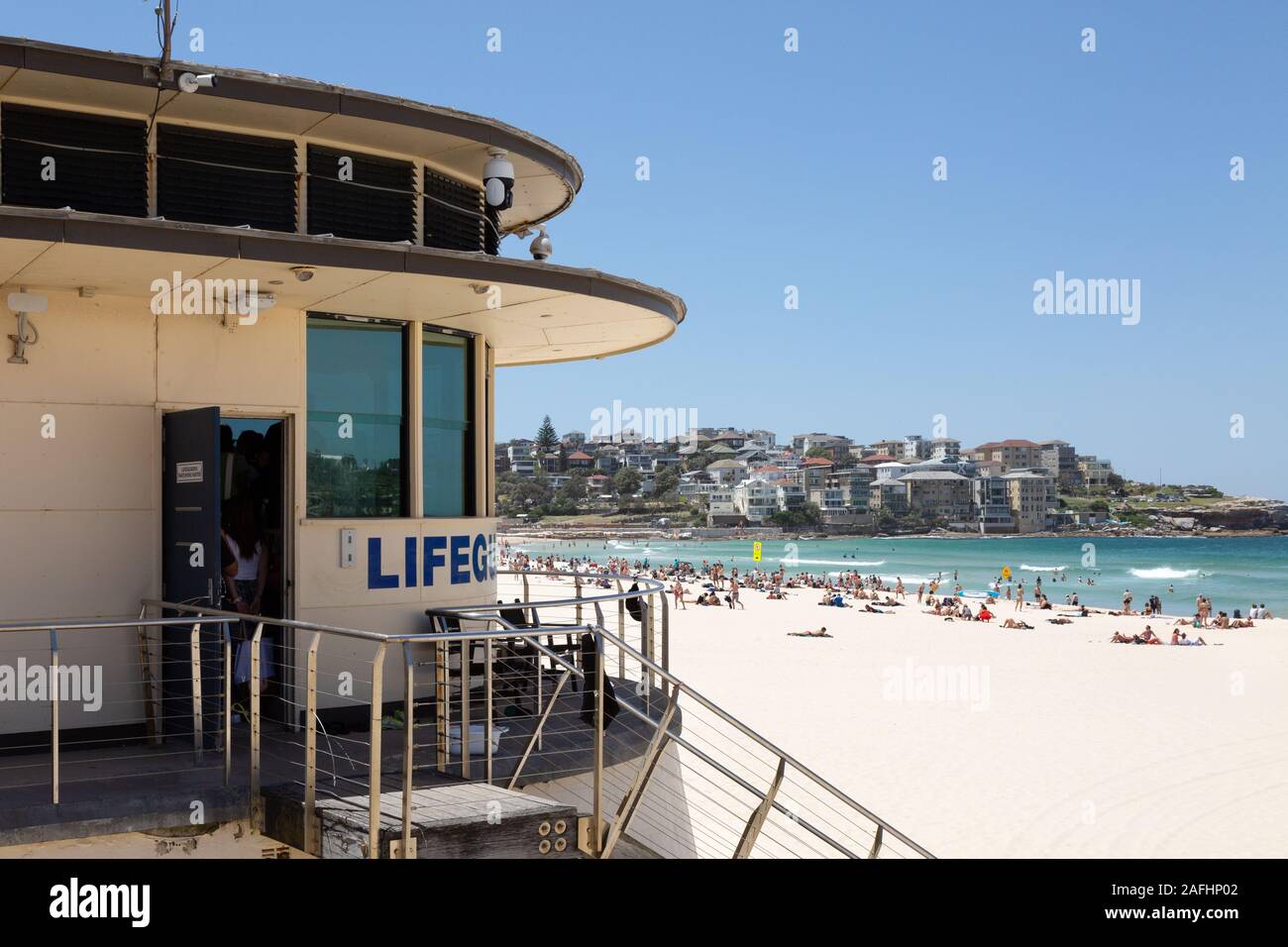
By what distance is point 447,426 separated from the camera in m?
9.88

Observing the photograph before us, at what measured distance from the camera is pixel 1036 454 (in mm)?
186875

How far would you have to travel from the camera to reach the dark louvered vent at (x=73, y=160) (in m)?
8.27

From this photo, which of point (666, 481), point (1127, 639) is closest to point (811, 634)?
point (1127, 639)

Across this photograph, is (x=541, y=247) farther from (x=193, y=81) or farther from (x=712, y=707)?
(x=712, y=707)

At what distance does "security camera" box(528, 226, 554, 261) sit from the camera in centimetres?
1241

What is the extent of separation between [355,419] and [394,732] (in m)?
2.37

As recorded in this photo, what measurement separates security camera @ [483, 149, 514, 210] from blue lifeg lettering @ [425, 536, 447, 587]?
2.94m

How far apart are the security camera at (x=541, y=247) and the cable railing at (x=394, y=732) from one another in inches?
152

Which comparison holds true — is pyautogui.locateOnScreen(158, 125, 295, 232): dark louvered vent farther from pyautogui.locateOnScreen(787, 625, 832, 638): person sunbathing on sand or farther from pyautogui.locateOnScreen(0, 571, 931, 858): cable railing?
pyautogui.locateOnScreen(787, 625, 832, 638): person sunbathing on sand

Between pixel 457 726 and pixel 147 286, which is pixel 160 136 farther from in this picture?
pixel 457 726

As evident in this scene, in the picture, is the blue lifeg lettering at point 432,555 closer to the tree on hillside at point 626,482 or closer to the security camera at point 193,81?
the security camera at point 193,81
